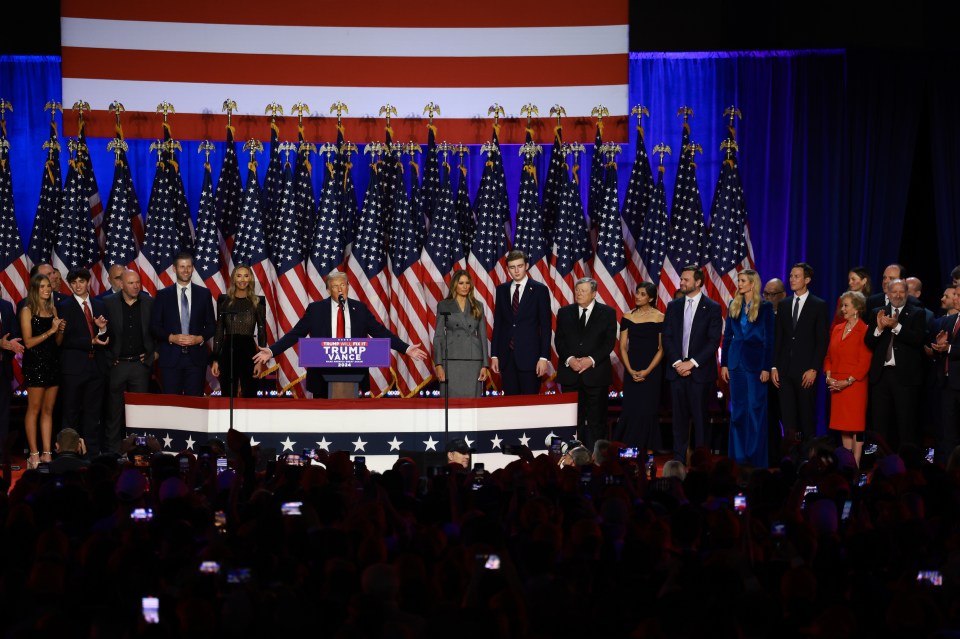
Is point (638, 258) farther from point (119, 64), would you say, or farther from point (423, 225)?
point (119, 64)

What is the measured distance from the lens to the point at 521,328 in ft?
29.8

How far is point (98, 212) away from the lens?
10.5 meters

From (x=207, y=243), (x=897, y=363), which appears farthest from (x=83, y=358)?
(x=897, y=363)

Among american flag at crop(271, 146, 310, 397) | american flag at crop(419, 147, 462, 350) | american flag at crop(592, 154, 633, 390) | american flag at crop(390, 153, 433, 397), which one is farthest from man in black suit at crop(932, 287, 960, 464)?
american flag at crop(271, 146, 310, 397)

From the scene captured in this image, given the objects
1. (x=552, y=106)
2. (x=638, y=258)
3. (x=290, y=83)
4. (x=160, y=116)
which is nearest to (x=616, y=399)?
(x=638, y=258)

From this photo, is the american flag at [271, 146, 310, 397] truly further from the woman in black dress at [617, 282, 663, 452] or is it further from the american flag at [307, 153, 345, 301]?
the woman in black dress at [617, 282, 663, 452]

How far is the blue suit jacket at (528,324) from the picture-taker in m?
9.07

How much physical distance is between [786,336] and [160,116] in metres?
6.28

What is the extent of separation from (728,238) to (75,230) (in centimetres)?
605

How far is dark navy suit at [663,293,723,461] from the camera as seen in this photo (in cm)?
858

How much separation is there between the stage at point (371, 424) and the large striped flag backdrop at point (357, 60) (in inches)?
178

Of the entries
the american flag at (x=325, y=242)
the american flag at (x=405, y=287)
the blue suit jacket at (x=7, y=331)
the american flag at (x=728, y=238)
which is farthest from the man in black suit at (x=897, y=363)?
the blue suit jacket at (x=7, y=331)

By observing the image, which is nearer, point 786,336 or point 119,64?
point 786,336

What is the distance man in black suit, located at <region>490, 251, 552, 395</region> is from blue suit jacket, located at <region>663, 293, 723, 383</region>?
3.34 feet
